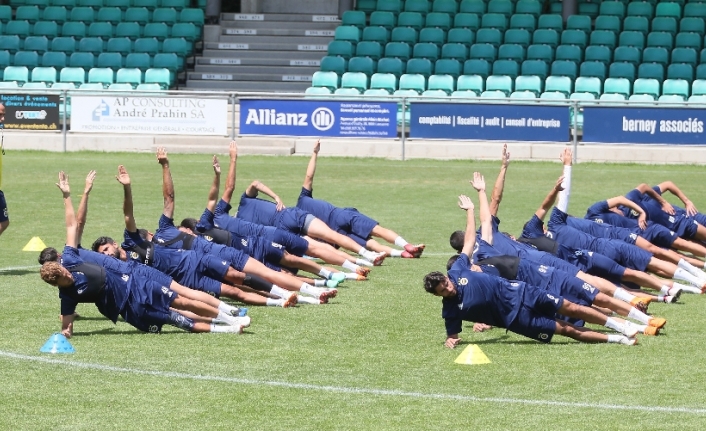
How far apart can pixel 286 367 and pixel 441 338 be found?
215cm

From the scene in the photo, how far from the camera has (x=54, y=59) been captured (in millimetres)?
38438

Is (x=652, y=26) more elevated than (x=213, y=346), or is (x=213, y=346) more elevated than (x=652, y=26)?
(x=652, y=26)

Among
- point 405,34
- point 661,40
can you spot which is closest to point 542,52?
point 661,40

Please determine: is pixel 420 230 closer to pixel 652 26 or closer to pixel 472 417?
pixel 472 417

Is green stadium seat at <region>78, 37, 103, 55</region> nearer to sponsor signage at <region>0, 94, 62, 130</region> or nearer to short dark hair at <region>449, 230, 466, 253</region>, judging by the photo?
sponsor signage at <region>0, 94, 62, 130</region>

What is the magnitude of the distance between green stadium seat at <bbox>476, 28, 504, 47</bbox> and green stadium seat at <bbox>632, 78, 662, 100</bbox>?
15.5ft

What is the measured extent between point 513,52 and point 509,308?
24.6m

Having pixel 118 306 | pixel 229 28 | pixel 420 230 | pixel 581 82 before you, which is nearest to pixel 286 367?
pixel 118 306

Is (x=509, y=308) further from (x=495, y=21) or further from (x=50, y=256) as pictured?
(x=495, y=21)

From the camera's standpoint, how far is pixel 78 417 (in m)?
9.30

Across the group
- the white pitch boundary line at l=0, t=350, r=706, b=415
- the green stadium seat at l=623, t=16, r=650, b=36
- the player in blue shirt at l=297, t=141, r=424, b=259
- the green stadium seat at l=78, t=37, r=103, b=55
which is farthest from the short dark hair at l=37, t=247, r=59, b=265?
the green stadium seat at l=78, t=37, r=103, b=55

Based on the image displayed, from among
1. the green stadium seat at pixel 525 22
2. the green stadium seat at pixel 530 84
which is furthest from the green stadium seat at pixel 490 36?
the green stadium seat at pixel 530 84

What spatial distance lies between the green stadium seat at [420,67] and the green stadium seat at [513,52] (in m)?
2.12

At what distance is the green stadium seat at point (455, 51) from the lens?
3609 cm
